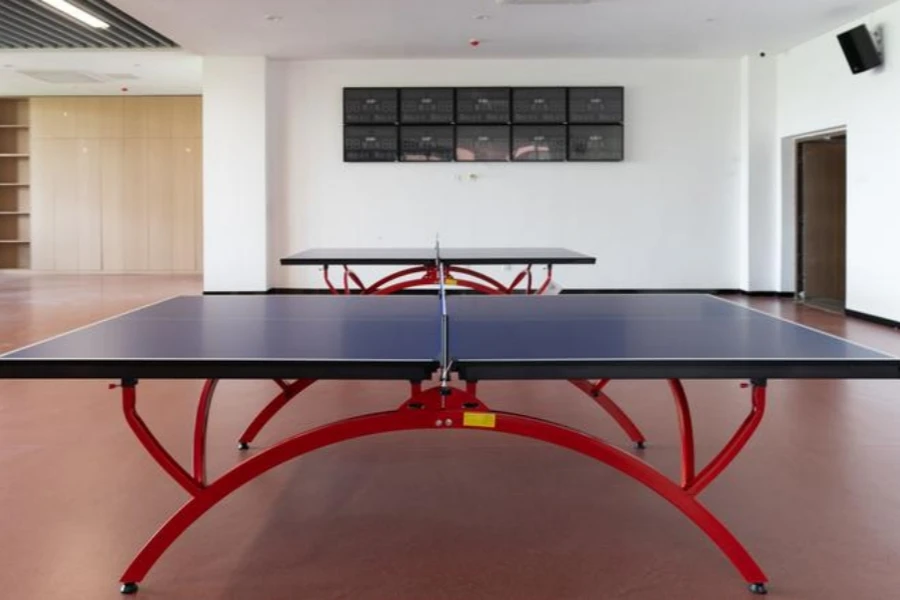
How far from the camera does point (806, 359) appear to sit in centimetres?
179

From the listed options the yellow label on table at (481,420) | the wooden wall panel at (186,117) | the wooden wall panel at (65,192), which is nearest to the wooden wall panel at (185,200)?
the wooden wall panel at (186,117)

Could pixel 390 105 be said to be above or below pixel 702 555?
Answer: above

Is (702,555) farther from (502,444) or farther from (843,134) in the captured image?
(843,134)

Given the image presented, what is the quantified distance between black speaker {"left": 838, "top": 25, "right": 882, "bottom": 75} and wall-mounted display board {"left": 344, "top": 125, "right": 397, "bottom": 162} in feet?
16.0

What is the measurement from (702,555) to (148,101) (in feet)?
43.8

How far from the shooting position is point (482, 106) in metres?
9.30

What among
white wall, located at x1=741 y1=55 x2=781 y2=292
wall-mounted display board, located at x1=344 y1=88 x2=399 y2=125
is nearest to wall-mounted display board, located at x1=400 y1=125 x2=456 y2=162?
wall-mounted display board, located at x1=344 y1=88 x2=399 y2=125

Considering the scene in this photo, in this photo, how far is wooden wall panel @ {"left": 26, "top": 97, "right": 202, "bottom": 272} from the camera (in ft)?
44.1

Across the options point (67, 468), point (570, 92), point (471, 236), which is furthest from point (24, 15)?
point (67, 468)

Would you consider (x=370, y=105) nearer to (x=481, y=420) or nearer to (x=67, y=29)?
(x=67, y=29)

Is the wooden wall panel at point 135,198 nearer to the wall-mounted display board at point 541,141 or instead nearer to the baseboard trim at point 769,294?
the wall-mounted display board at point 541,141

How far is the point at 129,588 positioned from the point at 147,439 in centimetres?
37

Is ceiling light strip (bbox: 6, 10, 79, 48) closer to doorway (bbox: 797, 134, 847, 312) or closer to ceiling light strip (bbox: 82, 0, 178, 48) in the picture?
ceiling light strip (bbox: 82, 0, 178, 48)

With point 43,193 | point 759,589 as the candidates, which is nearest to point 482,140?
point 759,589
